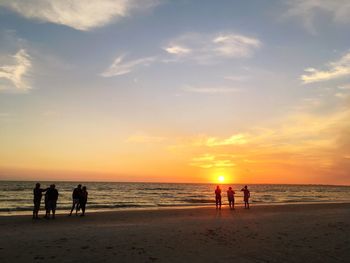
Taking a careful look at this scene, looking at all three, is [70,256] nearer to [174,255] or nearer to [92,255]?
[92,255]

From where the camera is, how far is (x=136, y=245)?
1173 cm

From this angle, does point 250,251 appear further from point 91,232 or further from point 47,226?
point 47,226

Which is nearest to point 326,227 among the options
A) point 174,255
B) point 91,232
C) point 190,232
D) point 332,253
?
point 332,253

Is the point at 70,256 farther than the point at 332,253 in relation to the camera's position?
No

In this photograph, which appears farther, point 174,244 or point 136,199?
point 136,199

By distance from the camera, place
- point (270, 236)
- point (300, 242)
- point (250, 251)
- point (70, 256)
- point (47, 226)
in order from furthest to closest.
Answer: point (47, 226) → point (270, 236) → point (300, 242) → point (250, 251) → point (70, 256)

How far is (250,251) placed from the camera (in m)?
11.4

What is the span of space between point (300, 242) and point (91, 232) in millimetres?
8439

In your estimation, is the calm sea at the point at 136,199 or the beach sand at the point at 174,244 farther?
the calm sea at the point at 136,199

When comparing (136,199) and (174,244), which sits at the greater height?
(136,199)

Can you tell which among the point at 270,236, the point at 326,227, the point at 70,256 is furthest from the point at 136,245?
the point at 326,227

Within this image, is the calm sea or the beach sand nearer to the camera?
the beach sand

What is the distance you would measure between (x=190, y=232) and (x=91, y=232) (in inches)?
166

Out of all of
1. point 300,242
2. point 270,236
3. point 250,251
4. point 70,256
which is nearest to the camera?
point 70,256
